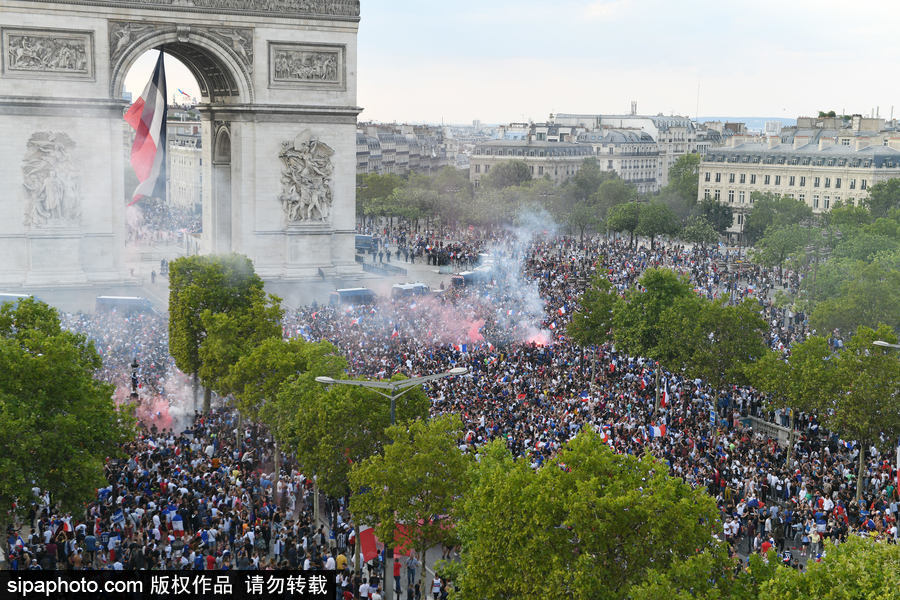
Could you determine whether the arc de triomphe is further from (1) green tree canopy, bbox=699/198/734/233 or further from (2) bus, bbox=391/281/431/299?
(1) green tree canopy, bbox=699/198/734/233

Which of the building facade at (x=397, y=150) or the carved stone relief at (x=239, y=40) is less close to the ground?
the carved stone relief at (x=239, y=40)

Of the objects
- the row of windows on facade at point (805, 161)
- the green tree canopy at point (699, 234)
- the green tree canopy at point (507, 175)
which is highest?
the row of windows on facade at point (805, 161)

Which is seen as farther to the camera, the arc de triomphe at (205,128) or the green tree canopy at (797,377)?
the arc de triomphe at (205,128)

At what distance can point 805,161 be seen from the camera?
8725 centimetres

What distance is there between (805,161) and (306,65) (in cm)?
5611

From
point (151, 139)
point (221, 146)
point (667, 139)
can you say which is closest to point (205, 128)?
point (221, 146)

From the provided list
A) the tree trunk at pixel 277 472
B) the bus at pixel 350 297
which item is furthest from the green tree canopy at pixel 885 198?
the tree trunk at pixel 277 472

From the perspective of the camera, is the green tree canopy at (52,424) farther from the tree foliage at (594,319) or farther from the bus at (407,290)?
the bus at (407,290)

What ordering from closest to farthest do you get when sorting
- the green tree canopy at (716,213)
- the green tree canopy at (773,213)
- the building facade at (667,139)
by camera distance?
1. the green tree canopy at (773,213)
2. the green tree canopy at (716,213)
3. the building facade at (667,139)

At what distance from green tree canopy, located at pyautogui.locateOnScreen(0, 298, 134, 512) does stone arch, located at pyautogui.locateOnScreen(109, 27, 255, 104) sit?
68.2 feet

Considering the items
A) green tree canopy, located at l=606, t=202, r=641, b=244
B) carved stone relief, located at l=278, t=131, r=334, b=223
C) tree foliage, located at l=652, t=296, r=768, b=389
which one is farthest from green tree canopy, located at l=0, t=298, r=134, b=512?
green tree canopy, located at l=606, t=202, r=641, b=244

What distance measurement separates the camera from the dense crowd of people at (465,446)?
68.5 feet

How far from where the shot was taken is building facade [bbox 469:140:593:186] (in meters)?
117

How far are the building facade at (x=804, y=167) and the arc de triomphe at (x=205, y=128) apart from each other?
4683cm
